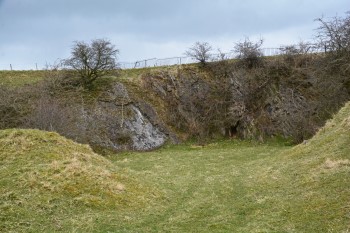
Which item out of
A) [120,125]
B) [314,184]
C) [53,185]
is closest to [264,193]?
[314,184]

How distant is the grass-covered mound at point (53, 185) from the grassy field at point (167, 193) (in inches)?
1.3

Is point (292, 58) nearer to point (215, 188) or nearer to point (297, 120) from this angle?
point (297, 120)

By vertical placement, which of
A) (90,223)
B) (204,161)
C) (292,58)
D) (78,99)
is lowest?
(204,161)

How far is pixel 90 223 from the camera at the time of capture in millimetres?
12539

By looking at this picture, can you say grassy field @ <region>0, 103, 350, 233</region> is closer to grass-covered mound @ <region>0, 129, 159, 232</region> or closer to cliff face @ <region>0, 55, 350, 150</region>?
grass-covered mound @ <region>0, 129, 159, 232</region>

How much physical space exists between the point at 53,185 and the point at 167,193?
16.7ft

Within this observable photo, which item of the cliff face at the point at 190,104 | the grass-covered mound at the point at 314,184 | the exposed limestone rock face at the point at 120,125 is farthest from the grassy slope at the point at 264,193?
the exposed limestone rock face at the point at 120,125

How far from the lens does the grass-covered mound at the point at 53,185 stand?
12.8 metres

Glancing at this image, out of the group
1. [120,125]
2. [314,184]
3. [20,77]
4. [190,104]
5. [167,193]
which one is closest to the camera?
[314,184]

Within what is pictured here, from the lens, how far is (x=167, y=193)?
17734 mm

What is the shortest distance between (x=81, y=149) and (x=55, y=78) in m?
23.0

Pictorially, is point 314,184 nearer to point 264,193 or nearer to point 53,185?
point 264,193

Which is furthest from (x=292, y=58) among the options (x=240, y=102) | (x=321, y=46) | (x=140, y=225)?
(x=140, y=225)

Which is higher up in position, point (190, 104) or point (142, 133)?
point (190, 104)
